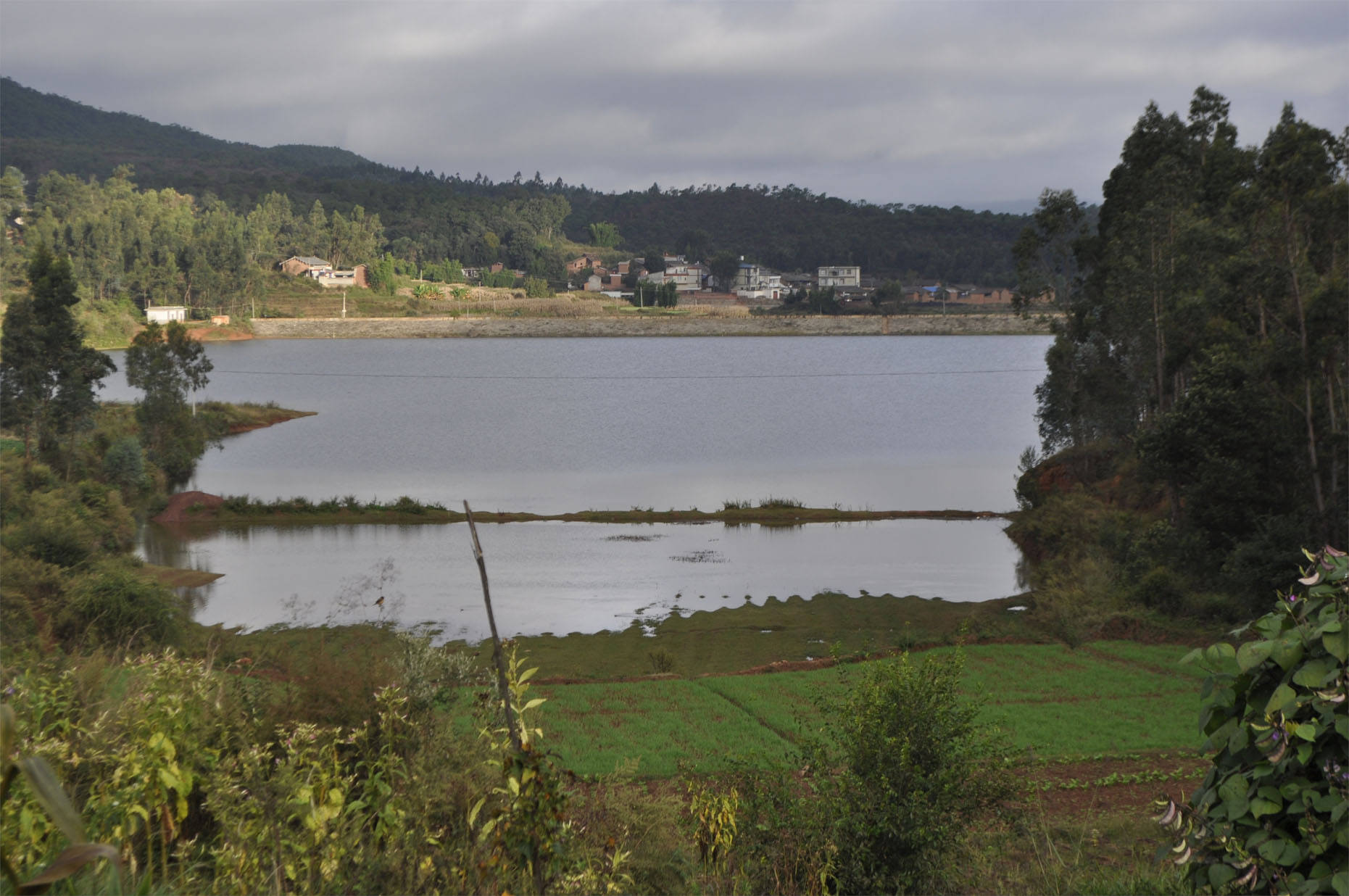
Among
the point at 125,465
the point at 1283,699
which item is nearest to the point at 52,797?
the point at 1283,699

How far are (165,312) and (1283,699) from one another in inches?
3459

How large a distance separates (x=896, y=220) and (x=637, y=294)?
138ft

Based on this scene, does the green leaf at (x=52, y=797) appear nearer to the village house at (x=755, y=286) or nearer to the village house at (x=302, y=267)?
the village house at (x=302, y=267)

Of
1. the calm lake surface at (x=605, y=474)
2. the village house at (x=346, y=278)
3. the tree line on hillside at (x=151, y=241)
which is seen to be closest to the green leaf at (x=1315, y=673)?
the calm lake surface at (x=605, y=474)

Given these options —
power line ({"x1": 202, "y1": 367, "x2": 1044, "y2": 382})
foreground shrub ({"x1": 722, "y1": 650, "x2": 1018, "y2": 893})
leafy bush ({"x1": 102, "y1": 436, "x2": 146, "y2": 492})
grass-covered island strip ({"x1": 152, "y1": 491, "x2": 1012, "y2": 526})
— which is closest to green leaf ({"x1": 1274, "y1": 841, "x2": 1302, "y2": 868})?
foreground shrub ({"x1": 722, "y1": 650, "x2": 1018, "y2": 893})

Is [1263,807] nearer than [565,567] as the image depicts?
Yes

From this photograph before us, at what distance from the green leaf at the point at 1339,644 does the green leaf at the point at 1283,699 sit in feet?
0.40

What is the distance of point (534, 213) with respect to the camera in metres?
146

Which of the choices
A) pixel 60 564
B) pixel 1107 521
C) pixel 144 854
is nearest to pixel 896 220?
pixel 1107 521

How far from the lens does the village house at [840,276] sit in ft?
414

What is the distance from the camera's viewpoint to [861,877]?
5.06 m

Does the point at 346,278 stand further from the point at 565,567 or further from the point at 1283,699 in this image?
the point at 1283,699

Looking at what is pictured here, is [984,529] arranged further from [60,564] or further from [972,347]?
[972,347]

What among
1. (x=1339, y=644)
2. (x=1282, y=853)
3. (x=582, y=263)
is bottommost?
(x=1282, y=853)
